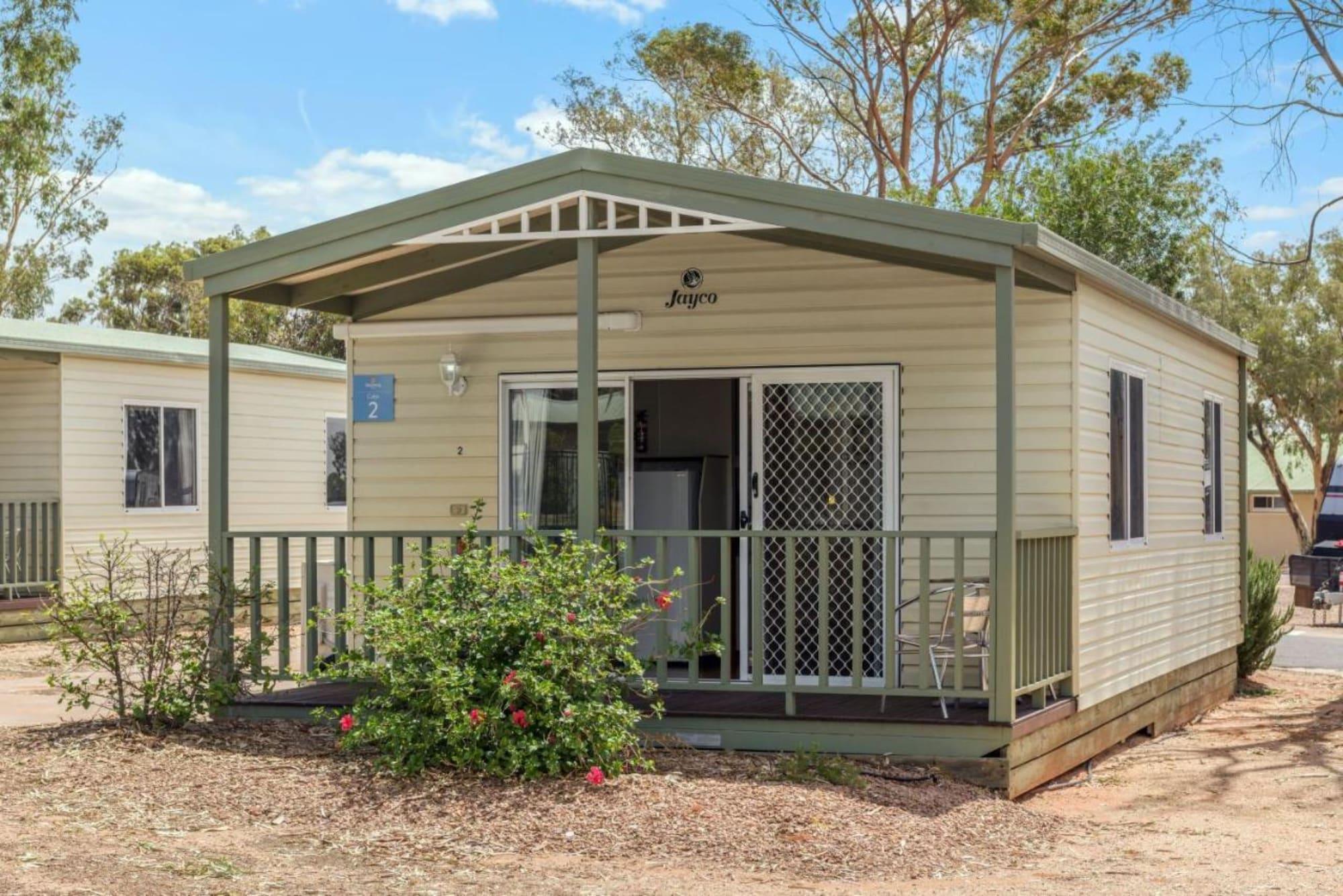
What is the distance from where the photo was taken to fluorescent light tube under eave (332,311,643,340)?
30.5 feet

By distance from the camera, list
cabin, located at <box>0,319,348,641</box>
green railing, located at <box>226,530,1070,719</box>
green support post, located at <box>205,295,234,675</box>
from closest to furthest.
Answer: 1. green railing, located at <box>226,530,1070,719</box>
2. green support post, located at <box>205,295,234,675</box>
3. cabin, located at <box>0,319,348,641</box>

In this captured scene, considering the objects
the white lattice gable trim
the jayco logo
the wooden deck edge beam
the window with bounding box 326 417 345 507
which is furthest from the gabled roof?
the window with bounding box 326 417 345 507

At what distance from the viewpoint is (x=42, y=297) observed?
106 feet

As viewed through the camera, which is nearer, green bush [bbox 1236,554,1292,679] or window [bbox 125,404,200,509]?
green bush [bbox 1236,554,1292,679]

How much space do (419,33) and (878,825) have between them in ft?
95.1

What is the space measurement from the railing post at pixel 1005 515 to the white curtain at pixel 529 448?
11.1 feet

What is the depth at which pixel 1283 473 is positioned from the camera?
39219 millimetres

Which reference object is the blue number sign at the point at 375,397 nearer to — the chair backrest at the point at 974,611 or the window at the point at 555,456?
the window at the point at 555,456

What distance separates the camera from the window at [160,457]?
15156mm

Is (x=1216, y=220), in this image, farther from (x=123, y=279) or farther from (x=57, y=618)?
(x=123, y=279)

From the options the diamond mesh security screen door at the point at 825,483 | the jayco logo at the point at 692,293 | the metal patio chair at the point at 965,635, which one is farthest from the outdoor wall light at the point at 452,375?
the metal patio chair at the point at 965,635

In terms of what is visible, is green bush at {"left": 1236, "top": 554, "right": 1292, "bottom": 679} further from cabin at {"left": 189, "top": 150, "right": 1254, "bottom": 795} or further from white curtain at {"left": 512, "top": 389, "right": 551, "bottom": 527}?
white curtain at {"left": 512, "top": 389, "right": 551, "bottom": 527}

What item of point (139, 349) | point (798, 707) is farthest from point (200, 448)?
point (798, 707)

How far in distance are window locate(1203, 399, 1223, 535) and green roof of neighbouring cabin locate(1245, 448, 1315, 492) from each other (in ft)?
87.1
